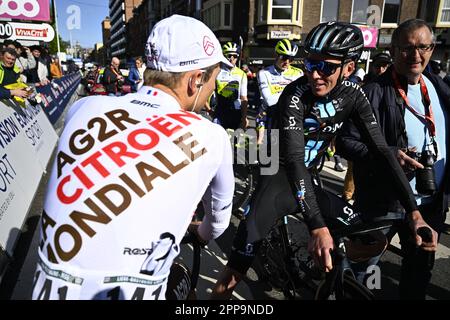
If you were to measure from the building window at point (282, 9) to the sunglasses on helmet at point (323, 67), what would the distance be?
26906 millimetres

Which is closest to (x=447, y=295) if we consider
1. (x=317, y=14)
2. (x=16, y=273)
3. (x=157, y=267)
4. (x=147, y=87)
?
(x=157, y=267)

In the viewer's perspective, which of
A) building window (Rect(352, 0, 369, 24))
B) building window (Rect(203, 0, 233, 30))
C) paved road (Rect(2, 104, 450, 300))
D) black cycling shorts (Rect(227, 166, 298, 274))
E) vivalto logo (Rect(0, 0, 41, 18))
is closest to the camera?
black cycling shorts (Rect(227, 166, 298, 274))

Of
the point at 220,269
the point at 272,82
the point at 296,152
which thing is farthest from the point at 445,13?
the point at 296,152

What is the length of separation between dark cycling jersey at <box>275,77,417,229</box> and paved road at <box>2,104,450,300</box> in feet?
4.89

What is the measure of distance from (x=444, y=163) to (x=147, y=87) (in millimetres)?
2316

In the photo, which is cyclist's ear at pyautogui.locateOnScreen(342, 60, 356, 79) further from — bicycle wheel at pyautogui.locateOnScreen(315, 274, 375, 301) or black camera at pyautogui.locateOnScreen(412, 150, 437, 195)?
bicycle wheel at pyautogui.locateOnScreen(315, 274, 375, 301)

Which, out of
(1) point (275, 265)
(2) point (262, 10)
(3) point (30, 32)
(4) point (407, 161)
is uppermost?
(2) point (262, 10)

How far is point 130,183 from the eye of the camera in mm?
1258

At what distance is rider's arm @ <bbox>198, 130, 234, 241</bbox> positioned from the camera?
1491 mm

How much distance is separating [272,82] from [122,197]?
17.1 feet

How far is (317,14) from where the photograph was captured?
27.1 m

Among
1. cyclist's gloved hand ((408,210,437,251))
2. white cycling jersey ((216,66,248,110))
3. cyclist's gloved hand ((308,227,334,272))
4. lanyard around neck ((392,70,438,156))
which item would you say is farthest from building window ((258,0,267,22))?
cyclist's gloved hand ((308,227,334,272))

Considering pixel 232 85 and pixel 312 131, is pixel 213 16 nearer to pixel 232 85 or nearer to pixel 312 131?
pixel 232 85

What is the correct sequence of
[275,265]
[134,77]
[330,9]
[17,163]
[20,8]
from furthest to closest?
[330,9], [20,8], [134,77], [17,163], [275,265]
